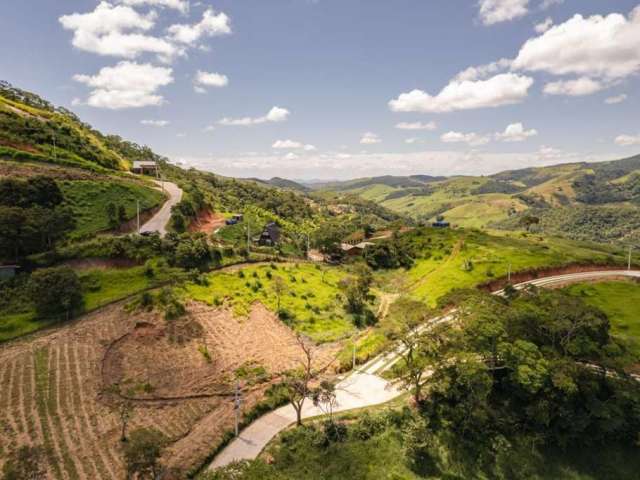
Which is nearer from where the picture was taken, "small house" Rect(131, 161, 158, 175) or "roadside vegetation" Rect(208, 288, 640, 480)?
"roadside vegetation" Rect(208, 288, 640, 480)

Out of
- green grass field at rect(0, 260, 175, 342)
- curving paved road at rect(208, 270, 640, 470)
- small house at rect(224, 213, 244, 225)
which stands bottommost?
curving paved road at rect(208, 270, 640, 470)

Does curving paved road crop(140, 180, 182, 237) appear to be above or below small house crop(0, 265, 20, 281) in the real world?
above

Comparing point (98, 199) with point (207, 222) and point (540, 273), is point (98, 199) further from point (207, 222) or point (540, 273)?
point (540, 273)

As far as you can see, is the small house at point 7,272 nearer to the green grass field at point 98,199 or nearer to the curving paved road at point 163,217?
the green grass field at point 98,199

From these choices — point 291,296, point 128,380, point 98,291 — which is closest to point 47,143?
point 98,291

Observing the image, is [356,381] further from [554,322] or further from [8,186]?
[8,186]

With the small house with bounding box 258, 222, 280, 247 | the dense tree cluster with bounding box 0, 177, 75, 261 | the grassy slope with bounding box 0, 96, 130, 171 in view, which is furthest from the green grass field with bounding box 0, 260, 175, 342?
the grassy slope with bounding box 0, 96, 130, 171

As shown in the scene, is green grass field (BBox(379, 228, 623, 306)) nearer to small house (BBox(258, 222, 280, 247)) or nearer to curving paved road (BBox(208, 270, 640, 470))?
curving paved road (BBox(208, 270, 640, 470))

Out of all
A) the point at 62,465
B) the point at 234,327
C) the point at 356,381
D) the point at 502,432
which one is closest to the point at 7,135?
the point at 234,327
